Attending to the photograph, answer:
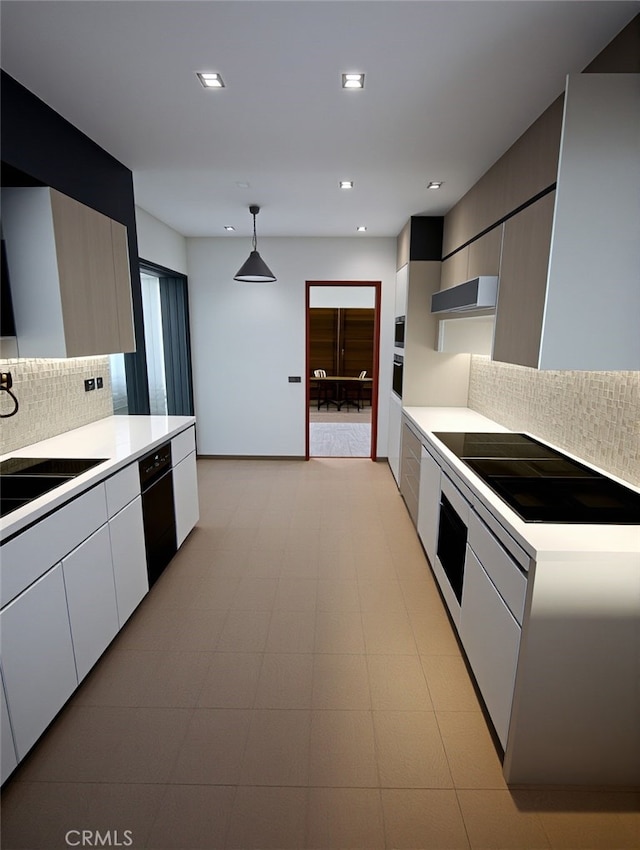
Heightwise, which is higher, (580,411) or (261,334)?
(261,334)

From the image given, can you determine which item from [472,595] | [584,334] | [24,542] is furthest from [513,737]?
[24,542]

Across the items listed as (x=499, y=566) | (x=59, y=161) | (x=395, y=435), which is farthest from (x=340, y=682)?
(x=395, y=435)

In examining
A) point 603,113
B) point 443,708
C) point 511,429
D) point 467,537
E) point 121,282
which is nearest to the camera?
point 603,113

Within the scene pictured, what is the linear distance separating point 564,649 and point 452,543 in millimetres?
988

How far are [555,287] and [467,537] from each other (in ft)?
3.92

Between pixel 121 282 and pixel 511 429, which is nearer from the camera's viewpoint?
pixel 121 282

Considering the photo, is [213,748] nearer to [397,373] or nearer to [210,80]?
[210,80]

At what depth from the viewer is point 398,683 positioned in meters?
2.13

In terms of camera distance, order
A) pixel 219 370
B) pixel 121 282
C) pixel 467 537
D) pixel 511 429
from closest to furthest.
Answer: pixel 467 537 → pixel 121 282 → pixel 511 429 → pixel 219 370

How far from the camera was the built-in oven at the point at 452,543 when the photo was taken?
90.5 inches

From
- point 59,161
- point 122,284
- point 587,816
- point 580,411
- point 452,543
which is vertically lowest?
point 587,816

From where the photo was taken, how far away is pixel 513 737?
5.30ft

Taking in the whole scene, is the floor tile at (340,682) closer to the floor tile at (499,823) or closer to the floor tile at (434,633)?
the floor tile at (434,633)

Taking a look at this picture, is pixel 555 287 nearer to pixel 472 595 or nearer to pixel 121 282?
pixel 472 595
